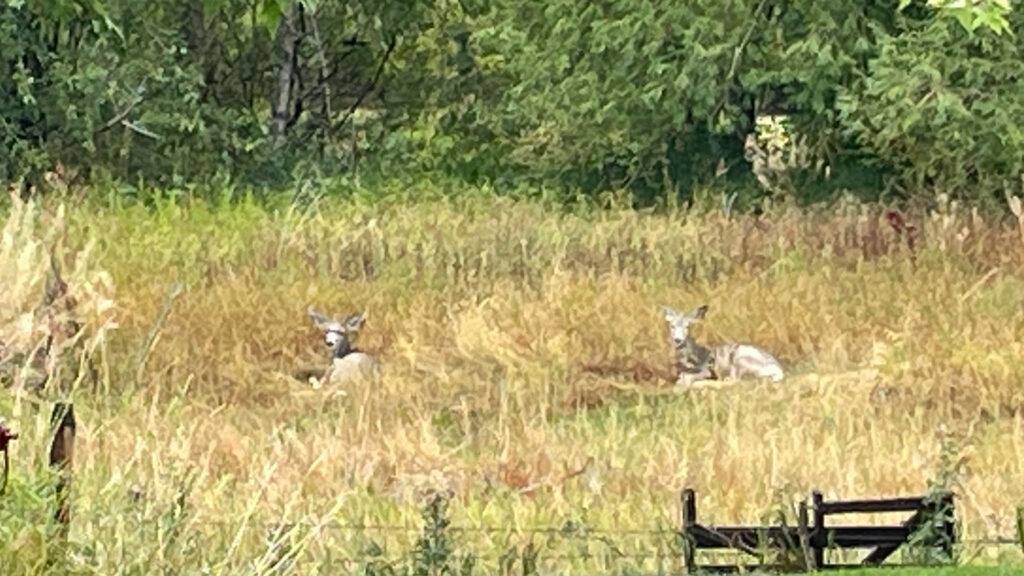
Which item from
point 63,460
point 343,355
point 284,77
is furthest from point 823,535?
point 284,77

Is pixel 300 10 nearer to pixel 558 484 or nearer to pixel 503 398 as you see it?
pixel 503 398

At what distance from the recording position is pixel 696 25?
11.5 meters

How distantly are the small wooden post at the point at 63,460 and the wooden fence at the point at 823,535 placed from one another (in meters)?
1.02

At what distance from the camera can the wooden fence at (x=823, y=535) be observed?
3295 mm

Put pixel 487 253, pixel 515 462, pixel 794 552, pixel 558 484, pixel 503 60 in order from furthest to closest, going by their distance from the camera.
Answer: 1. pixel 503 60
2. pixel 487 253
3. pixel 515 462
4. pixel 558 484
5. pixel 794 552

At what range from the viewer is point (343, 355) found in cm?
761

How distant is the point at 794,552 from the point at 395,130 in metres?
11.2

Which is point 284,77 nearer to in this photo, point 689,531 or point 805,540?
point 689,531

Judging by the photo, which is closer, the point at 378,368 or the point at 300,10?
the point at 378,368

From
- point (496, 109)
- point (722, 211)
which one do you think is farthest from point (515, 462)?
point (496, 109)

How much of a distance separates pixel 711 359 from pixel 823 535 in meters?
4.34

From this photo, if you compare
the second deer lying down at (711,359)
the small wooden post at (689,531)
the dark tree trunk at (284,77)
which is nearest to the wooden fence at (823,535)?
the small wooden post at (689,531)

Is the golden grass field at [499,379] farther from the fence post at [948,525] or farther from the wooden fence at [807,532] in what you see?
the fence post at [948,525]

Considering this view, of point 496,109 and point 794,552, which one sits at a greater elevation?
point 496,109
